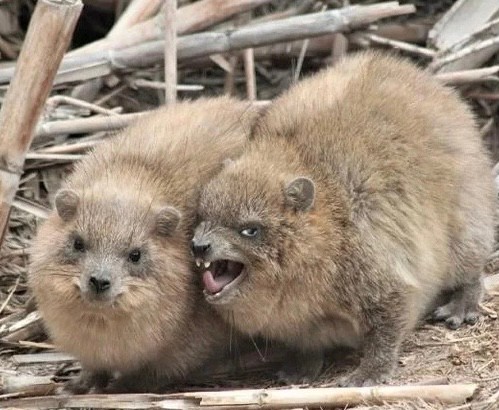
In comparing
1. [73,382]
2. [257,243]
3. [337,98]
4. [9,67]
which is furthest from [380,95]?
[9,67]

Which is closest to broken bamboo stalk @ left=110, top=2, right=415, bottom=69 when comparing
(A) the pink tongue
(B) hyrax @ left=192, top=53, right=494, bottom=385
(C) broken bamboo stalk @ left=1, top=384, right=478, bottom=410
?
(B) hyrax @ left=192, top=53, right=494, bottom=385

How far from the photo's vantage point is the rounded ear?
19.3 feet

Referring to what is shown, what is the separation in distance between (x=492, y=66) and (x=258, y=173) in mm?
3222

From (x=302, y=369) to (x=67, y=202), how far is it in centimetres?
155

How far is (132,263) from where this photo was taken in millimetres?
5734

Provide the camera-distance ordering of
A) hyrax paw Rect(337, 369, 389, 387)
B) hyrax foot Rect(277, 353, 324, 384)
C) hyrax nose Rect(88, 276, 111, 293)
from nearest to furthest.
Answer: hyrax nose Rect(88, 276, 111, 293)
hyrax paw Rect(337, 369, 389, 387)
hyrax foot Rect(277, 353, 324, 384)

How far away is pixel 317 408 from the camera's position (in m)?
5.44

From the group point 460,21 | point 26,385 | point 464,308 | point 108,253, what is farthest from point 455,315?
point 460,21

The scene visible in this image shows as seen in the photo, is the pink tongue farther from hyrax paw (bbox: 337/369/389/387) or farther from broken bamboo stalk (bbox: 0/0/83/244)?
broken bamboo stalk (bbox: 0/0/83/244)

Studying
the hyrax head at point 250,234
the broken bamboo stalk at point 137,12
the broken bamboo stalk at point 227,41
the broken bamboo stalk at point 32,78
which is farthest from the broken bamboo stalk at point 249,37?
the hyrax head at point 250,234

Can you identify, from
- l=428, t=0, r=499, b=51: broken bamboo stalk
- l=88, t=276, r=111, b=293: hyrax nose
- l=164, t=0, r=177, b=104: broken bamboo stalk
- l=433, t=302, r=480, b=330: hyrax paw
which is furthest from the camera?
l=428, t=0, r=499, b=51: broken bamboo stalk

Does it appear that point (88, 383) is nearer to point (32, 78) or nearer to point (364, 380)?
point (364, 380)

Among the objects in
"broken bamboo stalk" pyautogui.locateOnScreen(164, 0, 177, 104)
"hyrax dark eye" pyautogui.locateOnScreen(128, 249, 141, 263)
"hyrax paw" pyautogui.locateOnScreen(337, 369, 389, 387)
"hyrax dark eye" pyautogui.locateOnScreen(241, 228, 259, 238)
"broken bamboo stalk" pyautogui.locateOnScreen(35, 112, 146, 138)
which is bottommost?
"hyrax paw" pyautogui.locateOnScreen(337, 369, 389, 387)

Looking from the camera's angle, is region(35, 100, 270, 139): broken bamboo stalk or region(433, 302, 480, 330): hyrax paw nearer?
region(433, 302, 480, 330): hyrax paw
